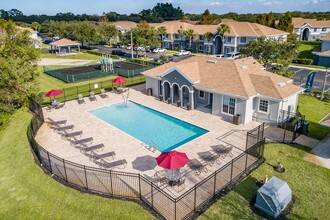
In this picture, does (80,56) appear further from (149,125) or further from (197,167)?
(197,167)

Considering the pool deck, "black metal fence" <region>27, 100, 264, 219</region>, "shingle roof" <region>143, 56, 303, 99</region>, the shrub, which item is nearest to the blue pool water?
the pool deck

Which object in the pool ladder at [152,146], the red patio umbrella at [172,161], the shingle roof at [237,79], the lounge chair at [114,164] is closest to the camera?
the red patio umbrella at [172,161]

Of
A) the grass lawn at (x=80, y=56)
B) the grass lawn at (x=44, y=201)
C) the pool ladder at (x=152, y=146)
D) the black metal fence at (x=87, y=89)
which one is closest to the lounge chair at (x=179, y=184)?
the grass lawn at (x=44, y=201)

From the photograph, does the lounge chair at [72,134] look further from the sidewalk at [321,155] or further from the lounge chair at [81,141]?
the sidewalk at [321,155]

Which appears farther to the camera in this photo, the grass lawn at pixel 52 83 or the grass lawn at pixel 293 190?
the grass lawn at pixel 52 83

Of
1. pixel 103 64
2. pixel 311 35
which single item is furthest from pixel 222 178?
pixel 311 35

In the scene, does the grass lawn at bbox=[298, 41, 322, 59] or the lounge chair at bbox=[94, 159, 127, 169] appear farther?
the grass lawn at bbox=[298, 41, 322, 59]

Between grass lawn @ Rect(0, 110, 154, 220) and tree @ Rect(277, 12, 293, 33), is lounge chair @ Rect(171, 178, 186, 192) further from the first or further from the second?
tree @ Rect(277, 12, 293, 33)
